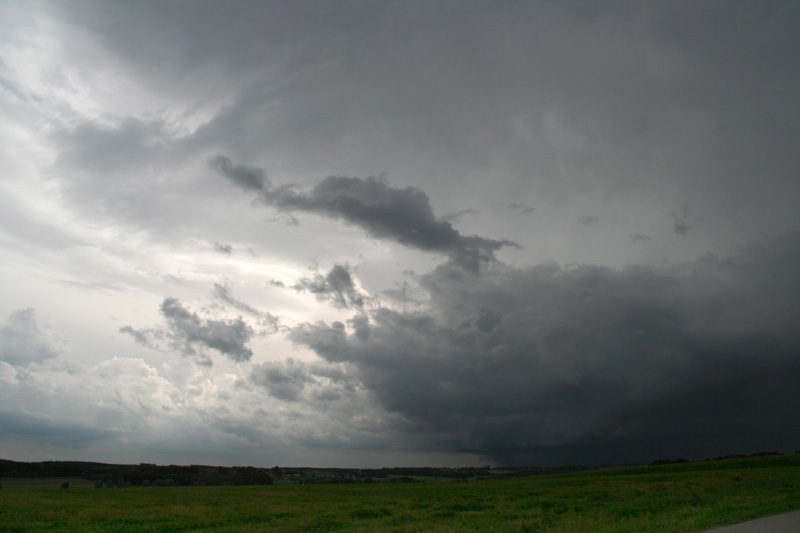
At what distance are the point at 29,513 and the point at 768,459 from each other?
519 ft

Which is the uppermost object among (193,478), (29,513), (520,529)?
(520,529)

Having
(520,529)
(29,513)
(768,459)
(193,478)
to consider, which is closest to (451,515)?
(520,529)

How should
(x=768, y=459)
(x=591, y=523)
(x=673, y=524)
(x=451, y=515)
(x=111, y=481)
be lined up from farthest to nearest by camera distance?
(x=111, y=481) → (x=768, y=459) → (x=451, y=515) → (x=591, y=523) → (x=673, y=524)

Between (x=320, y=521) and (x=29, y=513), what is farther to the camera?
(x=29, y=513)

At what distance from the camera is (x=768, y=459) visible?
Answer: 12044 cm

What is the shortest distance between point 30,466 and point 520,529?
218 metres

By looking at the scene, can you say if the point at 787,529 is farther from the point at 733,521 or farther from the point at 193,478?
the point at 193,478

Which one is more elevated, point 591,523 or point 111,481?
point 591,523

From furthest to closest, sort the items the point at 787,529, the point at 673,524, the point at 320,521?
the point at 320,521 < the point at 673,524 < the point at 787,529

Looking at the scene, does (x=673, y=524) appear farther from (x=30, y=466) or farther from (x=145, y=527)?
(x=30, y=466)

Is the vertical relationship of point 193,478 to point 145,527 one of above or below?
below

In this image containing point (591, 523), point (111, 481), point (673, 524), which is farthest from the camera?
point (111, 481)

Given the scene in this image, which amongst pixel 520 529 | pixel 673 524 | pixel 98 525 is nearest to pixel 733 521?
pixel 673 524

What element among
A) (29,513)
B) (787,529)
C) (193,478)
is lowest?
(193,478)
